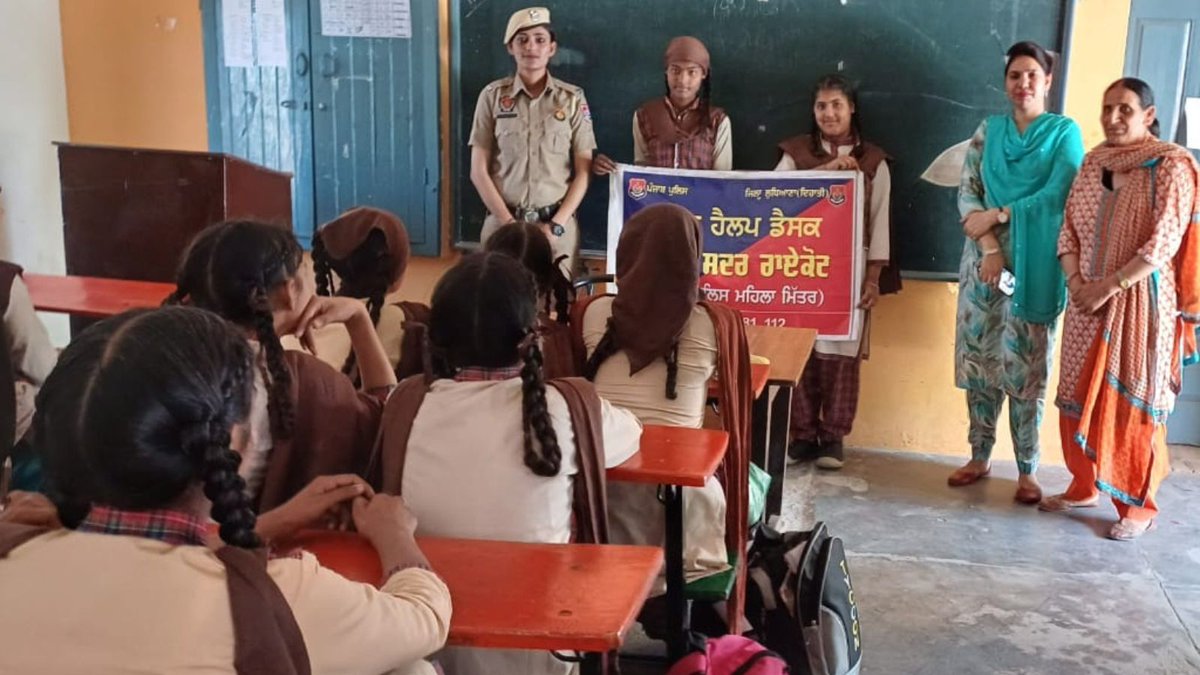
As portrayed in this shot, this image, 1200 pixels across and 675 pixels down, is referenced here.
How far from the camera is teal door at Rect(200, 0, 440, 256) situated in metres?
4.54

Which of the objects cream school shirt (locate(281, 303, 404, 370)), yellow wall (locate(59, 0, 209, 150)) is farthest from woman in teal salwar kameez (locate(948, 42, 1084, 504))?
yellow wall (locate(59, 0, 209, 150))

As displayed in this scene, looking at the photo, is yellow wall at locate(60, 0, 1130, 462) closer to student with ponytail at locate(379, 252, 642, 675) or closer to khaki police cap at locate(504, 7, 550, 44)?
khaki police cap at locate(504, 7, 550, 44)

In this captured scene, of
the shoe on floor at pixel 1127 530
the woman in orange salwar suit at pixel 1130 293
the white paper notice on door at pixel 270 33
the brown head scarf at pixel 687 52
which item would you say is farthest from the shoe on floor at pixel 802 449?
the white paper notice on door at pixel 270 33

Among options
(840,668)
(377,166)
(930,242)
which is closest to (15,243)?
(377,166)

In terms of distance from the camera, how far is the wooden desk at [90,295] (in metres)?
2.93

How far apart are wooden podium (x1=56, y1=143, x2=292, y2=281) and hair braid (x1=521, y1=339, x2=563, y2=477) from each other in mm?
2802

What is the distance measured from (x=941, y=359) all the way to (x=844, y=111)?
3.82 ft

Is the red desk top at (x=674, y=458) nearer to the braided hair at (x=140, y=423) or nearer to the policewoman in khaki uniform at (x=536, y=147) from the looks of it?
the braided hair at (x=140, y=423)

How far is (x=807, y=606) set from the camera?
2188mm

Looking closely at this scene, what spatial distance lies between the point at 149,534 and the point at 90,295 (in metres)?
2.44

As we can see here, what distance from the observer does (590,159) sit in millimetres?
4293

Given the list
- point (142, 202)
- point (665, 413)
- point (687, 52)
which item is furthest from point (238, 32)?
point (665, 413)

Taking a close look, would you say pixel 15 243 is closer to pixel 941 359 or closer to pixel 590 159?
pixel 590 159

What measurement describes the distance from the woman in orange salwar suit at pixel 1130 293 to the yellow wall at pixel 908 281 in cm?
69
